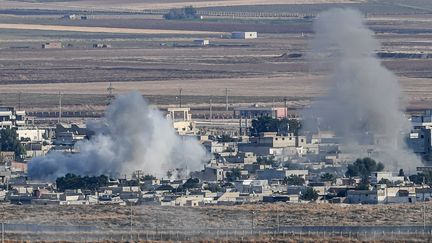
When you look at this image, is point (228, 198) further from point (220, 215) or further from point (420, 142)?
point (420, 142)

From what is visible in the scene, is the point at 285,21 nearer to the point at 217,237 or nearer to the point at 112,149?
the point at 112,149

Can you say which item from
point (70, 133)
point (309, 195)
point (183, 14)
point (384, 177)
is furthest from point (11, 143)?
point (183, 14)

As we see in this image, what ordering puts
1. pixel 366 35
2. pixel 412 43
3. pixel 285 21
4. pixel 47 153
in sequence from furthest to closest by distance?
1. pixel 285 21
2. pixel 412 43
3. pixel 366 35
4. pixel 47 153

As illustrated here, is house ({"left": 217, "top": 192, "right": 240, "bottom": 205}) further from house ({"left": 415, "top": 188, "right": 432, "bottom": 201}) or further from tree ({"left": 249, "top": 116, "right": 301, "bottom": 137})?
tree ({"left": 249, "top": 116, "right": 301, "bottom": 137})

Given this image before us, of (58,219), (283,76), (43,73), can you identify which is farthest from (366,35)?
(43,73)

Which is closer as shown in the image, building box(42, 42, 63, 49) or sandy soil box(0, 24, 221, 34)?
building box(42, 42, 63, 49)

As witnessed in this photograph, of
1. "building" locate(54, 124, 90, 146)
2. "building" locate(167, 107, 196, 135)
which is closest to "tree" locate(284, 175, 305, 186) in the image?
"building" locate(54, 124, 90, 146)
